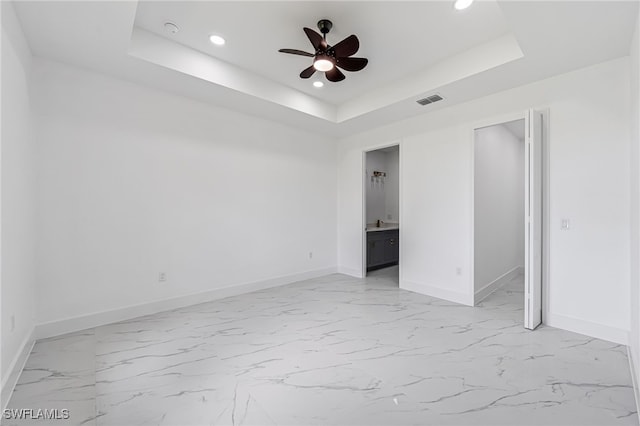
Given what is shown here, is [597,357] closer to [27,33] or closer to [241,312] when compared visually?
[241,312]

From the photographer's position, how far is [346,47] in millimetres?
2639

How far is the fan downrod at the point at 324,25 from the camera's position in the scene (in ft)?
8.72

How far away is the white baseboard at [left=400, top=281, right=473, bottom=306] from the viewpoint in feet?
12.5

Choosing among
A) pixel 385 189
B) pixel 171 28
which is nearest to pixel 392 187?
pixel 385 189

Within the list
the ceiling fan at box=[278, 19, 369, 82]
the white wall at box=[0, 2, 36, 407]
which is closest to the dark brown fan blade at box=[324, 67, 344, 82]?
the ceiling fan at box=[278, 19, 369, 82]

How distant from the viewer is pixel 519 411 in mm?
1786

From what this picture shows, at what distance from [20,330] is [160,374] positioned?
130cm

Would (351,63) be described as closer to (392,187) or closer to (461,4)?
(461,4)

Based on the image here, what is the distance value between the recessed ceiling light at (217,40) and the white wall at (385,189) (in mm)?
4514

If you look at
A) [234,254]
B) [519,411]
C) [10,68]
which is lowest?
[519,411]

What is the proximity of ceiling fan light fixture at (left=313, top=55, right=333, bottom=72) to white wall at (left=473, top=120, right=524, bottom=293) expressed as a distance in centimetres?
227

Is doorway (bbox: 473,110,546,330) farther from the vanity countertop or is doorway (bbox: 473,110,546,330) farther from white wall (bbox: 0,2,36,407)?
white wall (bbox: 0,2,36,407)

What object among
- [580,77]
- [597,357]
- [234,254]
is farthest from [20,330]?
[580,77]

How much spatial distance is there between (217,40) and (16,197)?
2.27 metres
